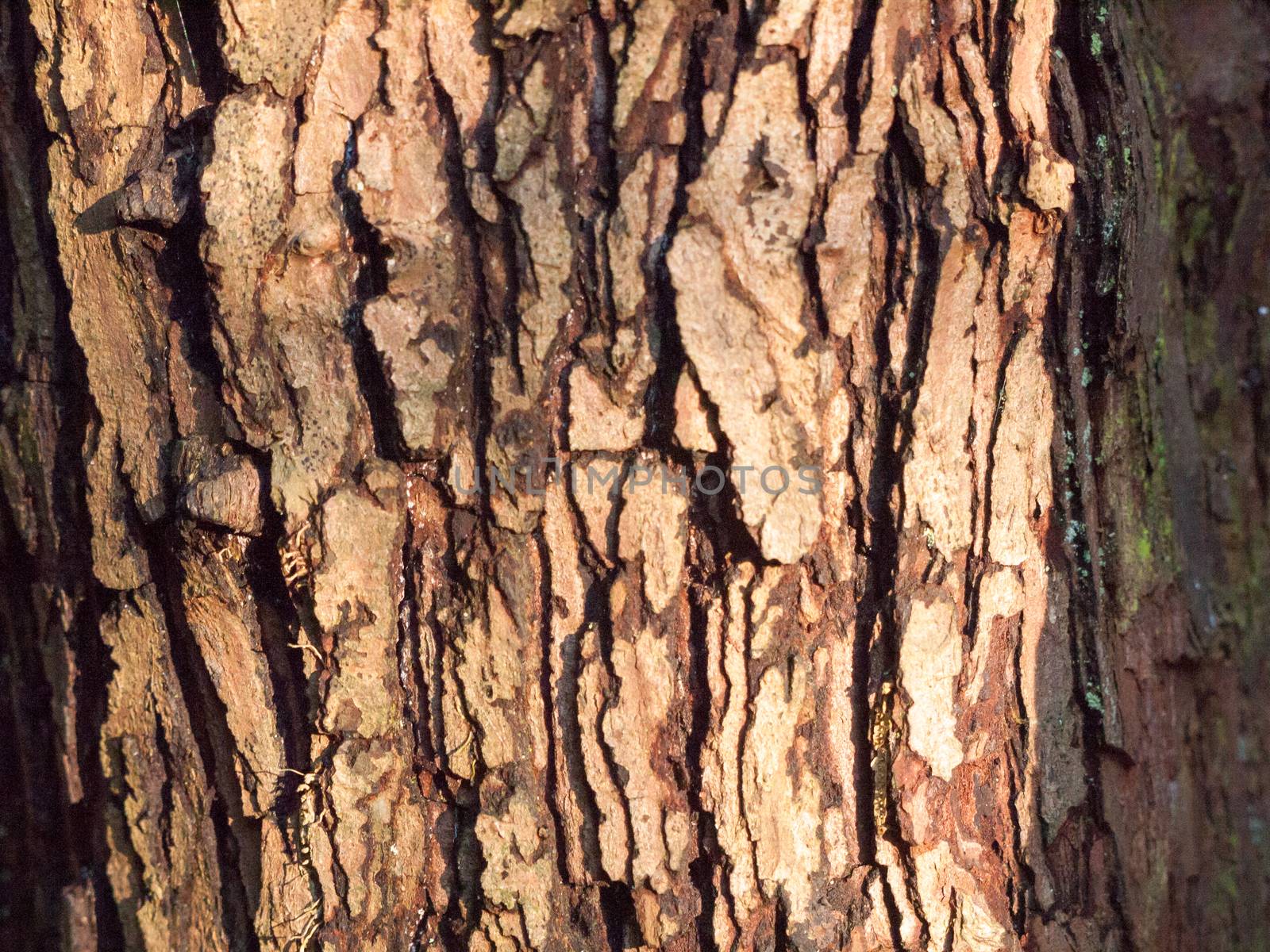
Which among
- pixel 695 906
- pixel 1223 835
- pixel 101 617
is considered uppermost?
pixel 101 617

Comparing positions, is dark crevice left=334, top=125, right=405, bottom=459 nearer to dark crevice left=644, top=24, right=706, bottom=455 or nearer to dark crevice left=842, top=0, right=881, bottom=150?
dark crevice left=644, top=24, right=706, bottom=455

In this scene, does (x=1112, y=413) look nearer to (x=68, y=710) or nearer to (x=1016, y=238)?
(x=1016, y=238)

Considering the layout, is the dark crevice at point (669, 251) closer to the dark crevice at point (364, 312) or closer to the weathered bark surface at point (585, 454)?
the weathered bark surface at point (585, 454)

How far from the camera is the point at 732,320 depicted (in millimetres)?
1194

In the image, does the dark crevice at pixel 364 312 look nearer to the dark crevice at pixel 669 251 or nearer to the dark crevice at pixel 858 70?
the dark crevice at pixel 669 251

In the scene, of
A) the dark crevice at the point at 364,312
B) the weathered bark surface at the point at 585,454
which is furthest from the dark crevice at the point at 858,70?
the dark crevice at the point at 364,312

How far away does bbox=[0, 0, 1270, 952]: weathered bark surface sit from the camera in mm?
1205

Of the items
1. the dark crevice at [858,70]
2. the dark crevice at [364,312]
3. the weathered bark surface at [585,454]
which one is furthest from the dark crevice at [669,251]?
the dark crevice at [364,312]

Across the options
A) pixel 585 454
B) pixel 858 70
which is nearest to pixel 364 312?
pixel 585 454

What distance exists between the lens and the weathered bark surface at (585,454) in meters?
1.21

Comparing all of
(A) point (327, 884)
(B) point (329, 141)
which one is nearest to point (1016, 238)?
(B) point (329, 141)

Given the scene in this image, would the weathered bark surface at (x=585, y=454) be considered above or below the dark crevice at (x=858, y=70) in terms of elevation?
below

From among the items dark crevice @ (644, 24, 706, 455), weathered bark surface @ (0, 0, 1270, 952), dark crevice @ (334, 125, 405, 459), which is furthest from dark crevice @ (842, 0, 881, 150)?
dark crevice @ (334, 125, 405, 459)

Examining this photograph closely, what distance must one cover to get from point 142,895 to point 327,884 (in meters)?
0.34
